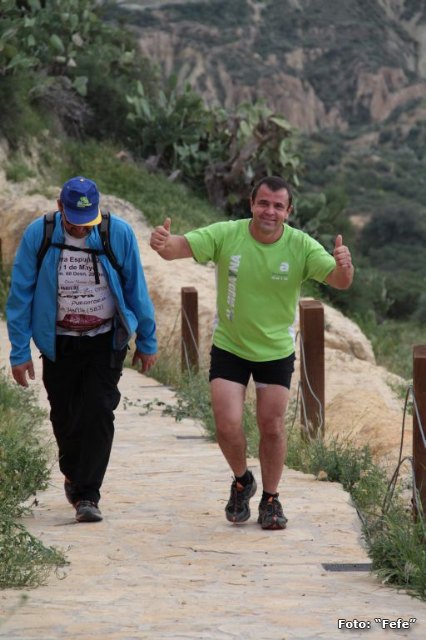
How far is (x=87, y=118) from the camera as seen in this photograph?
23734 millimetres

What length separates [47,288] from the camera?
20.6 feet

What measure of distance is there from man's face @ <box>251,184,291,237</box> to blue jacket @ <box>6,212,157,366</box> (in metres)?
0.64

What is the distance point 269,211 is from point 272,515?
155 centimetres

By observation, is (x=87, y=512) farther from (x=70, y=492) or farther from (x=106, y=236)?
(x=106, y=236)

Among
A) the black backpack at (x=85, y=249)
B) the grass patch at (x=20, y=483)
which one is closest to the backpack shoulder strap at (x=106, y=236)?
the black backpack at (x=85, y=249)

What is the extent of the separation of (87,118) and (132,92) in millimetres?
1309

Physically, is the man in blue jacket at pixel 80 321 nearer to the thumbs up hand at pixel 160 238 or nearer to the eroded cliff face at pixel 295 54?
the thumbs up hand at pixel 160 238

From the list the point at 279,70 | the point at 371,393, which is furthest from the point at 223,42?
the point at 371,393

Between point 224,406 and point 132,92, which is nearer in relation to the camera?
point 224,406

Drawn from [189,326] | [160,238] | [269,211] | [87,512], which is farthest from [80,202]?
[189,326]

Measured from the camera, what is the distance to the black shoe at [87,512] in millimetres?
6496

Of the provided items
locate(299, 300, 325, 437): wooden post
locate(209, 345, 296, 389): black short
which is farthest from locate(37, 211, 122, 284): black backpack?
locate(299, 300, 325, 437): wooden post

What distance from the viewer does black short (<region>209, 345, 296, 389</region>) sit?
6344mm

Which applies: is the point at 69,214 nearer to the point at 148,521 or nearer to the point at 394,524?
the point at 148,521
